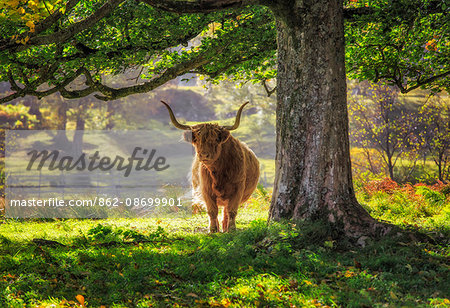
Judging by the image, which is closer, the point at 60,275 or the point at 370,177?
the point at 60,275

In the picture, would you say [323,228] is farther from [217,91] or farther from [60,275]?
[217,91]

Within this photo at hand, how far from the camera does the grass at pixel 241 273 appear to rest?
3.95 metres

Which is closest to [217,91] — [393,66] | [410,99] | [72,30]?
[410,99]

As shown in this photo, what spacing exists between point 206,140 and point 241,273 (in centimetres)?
329

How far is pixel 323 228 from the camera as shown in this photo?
217 inches

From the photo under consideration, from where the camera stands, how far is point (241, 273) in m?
4.59

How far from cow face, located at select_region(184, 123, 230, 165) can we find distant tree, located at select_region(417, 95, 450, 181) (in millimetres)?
10217

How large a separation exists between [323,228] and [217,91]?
112 ft

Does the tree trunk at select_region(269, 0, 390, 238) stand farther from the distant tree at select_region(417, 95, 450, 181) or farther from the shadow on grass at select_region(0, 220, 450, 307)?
the distant tree at select_region(417, 95, 450, 181)

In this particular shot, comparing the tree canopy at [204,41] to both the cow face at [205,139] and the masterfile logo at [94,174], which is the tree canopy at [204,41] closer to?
the cow face at [205,139]

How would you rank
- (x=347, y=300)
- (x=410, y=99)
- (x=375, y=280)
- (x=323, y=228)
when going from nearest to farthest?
(x=347, y=300), (x=375, y=280), (x=323, y=228), (x=410, y=99)

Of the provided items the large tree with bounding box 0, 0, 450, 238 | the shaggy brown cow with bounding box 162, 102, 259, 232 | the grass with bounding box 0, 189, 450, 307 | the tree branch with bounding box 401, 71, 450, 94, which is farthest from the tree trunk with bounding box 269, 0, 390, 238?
the tree branch with bounding box 401, 71, 450, 94

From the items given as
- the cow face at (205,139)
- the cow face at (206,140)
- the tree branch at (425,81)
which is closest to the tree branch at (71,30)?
the cow face at (205,139)

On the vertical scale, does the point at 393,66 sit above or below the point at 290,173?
above
